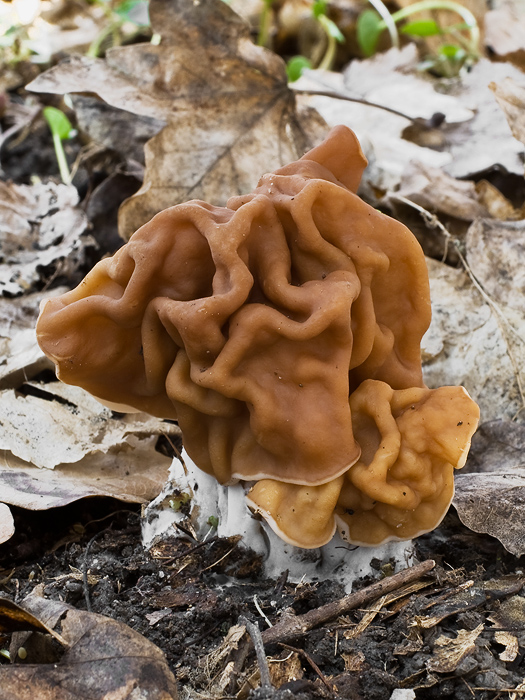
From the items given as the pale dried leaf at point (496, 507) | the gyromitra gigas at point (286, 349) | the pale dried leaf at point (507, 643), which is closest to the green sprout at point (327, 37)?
the gyromitra gigas at point (286, 349)

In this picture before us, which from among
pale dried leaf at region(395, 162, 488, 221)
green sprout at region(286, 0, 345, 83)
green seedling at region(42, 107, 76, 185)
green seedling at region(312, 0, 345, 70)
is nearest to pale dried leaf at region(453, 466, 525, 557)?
pale dried leaf at region(395, 162, 488, 221)

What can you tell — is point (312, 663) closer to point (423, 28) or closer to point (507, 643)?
point (507, 643)

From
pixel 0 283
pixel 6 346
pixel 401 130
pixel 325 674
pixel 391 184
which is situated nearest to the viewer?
pixel 325 674

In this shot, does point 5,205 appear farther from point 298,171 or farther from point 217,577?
point 217,577

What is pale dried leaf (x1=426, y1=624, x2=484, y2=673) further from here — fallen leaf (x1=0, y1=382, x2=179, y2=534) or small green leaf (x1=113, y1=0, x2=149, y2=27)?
small green leaf (x1=113, y1=0, x2=149, y2=27)

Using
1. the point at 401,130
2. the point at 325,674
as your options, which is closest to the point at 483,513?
the point at 325,674

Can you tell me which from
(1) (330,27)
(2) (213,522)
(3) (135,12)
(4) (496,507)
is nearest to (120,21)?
(3) (135,12)
